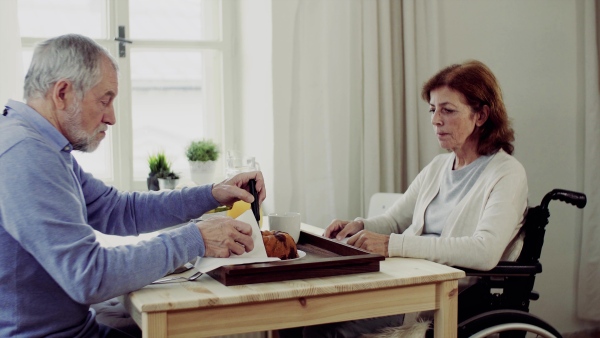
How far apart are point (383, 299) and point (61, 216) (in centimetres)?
68

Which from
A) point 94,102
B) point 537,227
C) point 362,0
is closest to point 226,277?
point 94,102

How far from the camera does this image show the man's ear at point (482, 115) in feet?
6.74

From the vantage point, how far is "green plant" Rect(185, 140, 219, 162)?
2844 millimetres

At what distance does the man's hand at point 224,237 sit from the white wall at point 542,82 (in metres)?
1.86

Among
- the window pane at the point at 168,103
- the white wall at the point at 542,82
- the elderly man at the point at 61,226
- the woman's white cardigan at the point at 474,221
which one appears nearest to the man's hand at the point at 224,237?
the elderly man at the point at 61,226

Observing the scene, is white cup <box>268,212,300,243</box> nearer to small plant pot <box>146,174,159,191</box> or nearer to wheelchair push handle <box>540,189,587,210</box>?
wheelchair push handle <box>540,189,587,210</box>

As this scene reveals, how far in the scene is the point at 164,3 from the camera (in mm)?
3006

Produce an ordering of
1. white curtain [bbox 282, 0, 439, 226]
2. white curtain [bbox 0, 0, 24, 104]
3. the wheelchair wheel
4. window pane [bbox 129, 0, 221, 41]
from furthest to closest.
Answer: window pane [bbox 129, 0, 221, 41]
white curtain [bbox 282, 0, 439, 226]
white curtain [bbox 0, 0, 24, 104]
the wheelchair wheel

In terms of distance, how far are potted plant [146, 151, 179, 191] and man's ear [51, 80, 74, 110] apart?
53.9 inches

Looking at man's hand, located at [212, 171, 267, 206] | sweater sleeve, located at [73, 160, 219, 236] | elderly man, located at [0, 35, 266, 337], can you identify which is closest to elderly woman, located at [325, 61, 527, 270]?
man's hand, located at [212, 171, 267, 206]

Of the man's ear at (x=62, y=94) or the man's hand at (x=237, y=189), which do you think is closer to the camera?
the man's ear at (x=62, y=94)

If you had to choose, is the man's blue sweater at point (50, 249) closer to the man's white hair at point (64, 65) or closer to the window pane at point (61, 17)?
the man's white hair at point (64, 65)

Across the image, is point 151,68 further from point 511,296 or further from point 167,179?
point 511,296

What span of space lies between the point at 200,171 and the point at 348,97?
71 cm
